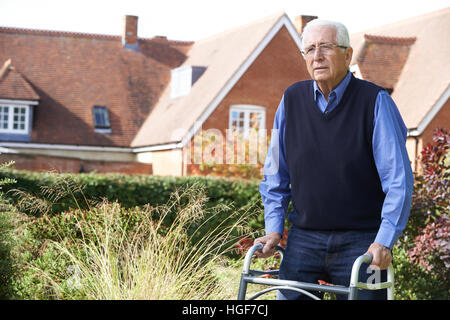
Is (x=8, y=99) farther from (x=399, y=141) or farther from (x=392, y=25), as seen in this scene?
(x=399, y=141)

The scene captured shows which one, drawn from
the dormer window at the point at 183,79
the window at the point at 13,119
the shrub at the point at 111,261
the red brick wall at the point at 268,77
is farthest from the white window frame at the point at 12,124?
the shrub at the point at 111,261

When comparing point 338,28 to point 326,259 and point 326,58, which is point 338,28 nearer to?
point 326,58

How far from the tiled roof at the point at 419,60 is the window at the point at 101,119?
9923 millimetres

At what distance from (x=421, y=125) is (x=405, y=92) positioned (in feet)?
9.48

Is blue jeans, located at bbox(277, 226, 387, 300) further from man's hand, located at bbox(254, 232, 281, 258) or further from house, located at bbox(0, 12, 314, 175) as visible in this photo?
house, located at bbox(0, 12, 314, 175)

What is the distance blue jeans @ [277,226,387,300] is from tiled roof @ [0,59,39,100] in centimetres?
2560

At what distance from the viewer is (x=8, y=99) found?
1097 inches

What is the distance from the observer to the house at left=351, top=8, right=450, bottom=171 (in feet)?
77.4

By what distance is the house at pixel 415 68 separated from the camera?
2358cm

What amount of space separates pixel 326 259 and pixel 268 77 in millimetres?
22041

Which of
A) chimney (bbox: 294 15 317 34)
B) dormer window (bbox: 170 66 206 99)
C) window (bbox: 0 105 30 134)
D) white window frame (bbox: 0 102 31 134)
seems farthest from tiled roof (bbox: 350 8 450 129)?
window (bbox: 0 105 30 134)

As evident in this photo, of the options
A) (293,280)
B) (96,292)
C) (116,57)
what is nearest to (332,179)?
(293,280)

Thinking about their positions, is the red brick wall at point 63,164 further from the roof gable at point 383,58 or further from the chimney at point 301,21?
the roof gable at point 383,58

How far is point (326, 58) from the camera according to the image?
3393 millimetres
